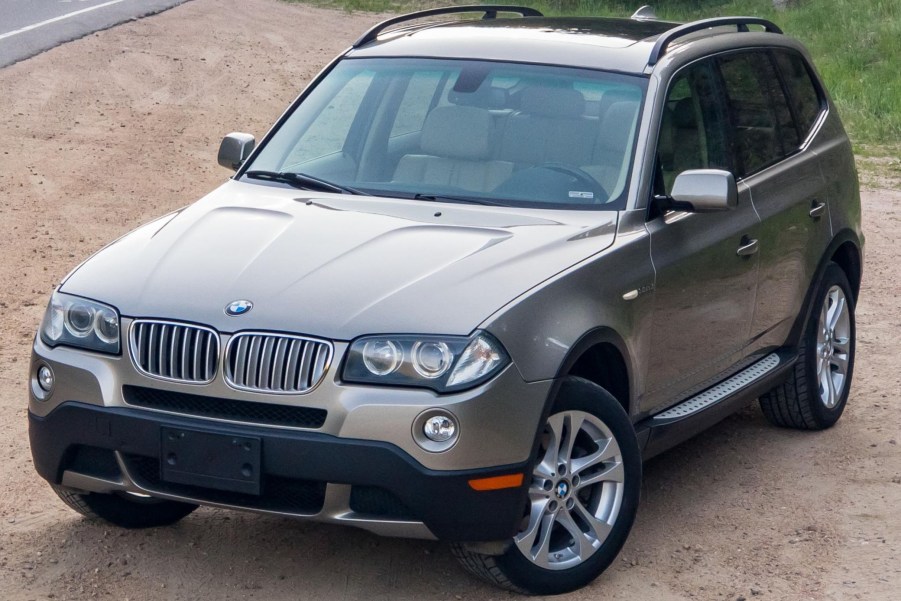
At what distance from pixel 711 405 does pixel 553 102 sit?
1.30 metres

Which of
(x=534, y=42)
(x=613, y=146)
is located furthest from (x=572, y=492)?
(x=534, y=42)

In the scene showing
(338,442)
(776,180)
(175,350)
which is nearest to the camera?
(338,442)

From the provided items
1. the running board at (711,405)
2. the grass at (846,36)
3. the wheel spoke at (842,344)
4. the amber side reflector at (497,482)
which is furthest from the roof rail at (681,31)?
the grass at (846,36)

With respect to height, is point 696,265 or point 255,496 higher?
point 696,265

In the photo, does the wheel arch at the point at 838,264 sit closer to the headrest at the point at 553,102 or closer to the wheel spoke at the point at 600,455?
the headrest at the point at 553,102

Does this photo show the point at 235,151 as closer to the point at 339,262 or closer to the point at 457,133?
the point at 457,133

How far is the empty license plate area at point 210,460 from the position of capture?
13.8 feet

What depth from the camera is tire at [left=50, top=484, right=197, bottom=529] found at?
4.97m

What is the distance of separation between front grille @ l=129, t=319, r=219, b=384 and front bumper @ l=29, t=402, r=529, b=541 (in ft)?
0.44

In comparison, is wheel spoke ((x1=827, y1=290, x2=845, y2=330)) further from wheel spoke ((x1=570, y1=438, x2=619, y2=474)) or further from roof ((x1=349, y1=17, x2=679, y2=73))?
wheel spoke ((x1=570, y1=438, x2=619, y2=474))

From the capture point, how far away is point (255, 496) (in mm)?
4312

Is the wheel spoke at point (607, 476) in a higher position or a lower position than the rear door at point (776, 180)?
lower

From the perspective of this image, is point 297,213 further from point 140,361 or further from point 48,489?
point 48,489

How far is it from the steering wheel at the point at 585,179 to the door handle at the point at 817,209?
1.46 m
